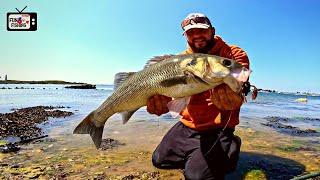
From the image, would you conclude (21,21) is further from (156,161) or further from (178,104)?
(178,104)

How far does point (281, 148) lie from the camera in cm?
809

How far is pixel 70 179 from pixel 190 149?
218 cm

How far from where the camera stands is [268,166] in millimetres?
6281

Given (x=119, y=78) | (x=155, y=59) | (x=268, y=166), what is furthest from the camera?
(x=268, y=166)

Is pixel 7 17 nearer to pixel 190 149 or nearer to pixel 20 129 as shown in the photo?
pixel 20 129

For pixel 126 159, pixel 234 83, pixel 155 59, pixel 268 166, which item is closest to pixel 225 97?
pixel 234 83

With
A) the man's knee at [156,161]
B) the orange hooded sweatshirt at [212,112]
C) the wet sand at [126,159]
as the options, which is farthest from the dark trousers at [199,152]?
the wet sand at [126,159]

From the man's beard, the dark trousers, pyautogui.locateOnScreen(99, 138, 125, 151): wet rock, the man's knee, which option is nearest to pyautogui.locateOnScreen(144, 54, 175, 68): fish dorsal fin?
the man's beard

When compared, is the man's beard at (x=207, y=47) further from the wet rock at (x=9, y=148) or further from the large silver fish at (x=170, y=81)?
the wet rock at (x=9, y=148)

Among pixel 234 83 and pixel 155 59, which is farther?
pixel 155 59

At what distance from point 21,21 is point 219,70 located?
46.1 feet

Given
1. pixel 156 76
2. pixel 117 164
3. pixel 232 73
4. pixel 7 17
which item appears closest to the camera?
pixel 232 73

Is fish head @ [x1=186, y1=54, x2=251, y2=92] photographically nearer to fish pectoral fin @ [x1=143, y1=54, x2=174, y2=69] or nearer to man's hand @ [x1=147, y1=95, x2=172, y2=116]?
fish pectoral fin @ [x1=143, y1=54, x2=174, y2=69]

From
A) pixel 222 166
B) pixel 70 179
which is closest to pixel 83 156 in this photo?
pixel 70 179
